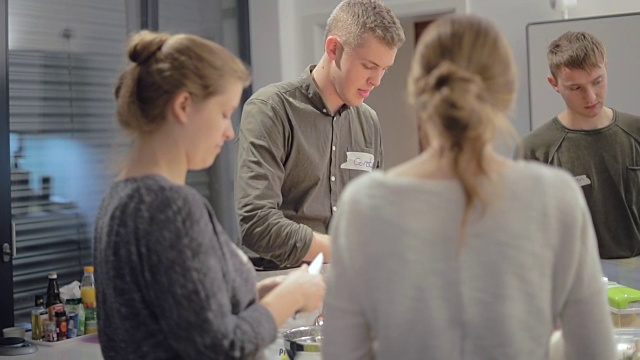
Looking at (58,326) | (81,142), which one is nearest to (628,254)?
(58,326)

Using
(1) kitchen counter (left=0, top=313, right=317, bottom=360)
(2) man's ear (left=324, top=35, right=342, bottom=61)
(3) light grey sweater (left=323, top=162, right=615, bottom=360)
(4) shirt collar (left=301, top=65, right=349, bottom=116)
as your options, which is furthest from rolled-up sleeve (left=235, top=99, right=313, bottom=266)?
(1) kitchen counter (left=0, top=313, right=317, bottom=360)

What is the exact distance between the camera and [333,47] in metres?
2.09

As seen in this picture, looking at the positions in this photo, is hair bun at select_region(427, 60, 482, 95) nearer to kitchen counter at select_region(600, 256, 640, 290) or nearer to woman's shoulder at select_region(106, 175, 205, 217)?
woman's shoulder at select_region(106, 175, 205, 217)

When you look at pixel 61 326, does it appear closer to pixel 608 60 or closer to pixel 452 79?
pixel 608 60

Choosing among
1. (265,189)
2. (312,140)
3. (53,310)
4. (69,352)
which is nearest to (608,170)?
(312,140)

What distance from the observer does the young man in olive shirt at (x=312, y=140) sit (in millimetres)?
1938

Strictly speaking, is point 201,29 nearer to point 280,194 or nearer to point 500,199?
point 280,194

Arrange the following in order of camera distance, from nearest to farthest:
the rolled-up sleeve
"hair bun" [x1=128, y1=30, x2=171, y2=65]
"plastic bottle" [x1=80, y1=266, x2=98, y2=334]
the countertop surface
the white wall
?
"hair bun" [x1=128, y1=30, x2=171, y2=65], the countertop surface, the rolled-up sleeve, "plastic bottle" [x1=80, y1=266, x2=98, y2=334], the white wall

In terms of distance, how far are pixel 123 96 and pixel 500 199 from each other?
60 cm

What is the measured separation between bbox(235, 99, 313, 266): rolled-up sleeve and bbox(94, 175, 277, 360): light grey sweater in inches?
30.7

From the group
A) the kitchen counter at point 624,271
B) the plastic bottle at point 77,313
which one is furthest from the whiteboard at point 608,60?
the plastic bottle at point 77,313

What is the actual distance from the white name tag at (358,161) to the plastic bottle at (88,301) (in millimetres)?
1316

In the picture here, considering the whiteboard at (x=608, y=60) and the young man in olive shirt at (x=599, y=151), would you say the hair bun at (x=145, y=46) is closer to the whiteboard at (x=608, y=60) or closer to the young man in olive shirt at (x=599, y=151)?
the young man in olive shirt at (x=599, y=151)

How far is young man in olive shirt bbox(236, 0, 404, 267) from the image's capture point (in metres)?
1.94
